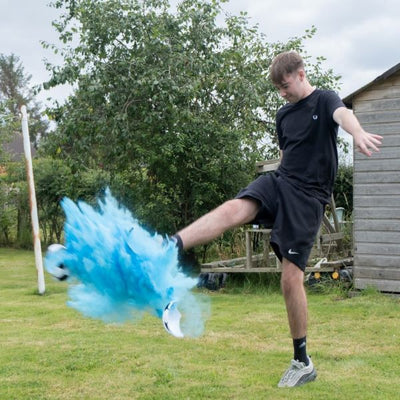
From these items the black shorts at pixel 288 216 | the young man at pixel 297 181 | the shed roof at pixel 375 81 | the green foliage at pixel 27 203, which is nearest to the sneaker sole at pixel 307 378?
the young man at pixel 297 181

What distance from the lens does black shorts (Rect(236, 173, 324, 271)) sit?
11.7 ft

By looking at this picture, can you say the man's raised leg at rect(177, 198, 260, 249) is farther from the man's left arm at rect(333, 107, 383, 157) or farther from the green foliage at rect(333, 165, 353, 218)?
the green foliage at rect(333, 165, 353, 218)

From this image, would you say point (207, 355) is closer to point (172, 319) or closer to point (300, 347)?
point (300, 347)

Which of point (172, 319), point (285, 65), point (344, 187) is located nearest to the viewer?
point (172, 319)

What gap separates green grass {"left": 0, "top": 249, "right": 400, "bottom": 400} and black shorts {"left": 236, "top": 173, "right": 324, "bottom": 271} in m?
0.89

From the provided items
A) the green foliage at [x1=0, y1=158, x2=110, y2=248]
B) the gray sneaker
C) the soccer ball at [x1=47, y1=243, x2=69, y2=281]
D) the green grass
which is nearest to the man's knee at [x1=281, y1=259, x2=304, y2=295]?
the gray sneaker

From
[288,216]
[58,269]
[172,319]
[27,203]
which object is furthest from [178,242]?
[27,203]

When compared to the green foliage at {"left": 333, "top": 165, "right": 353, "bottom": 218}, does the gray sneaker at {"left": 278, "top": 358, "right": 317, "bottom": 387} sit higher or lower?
lower

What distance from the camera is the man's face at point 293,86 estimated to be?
11.8ft

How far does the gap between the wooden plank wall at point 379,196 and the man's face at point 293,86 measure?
439cm

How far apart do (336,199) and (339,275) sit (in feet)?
Answer: 13.1

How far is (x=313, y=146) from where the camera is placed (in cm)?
362

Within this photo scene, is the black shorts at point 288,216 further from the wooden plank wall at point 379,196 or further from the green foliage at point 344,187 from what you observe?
the green foliage at point 344,187

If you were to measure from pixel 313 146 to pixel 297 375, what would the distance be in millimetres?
1452
